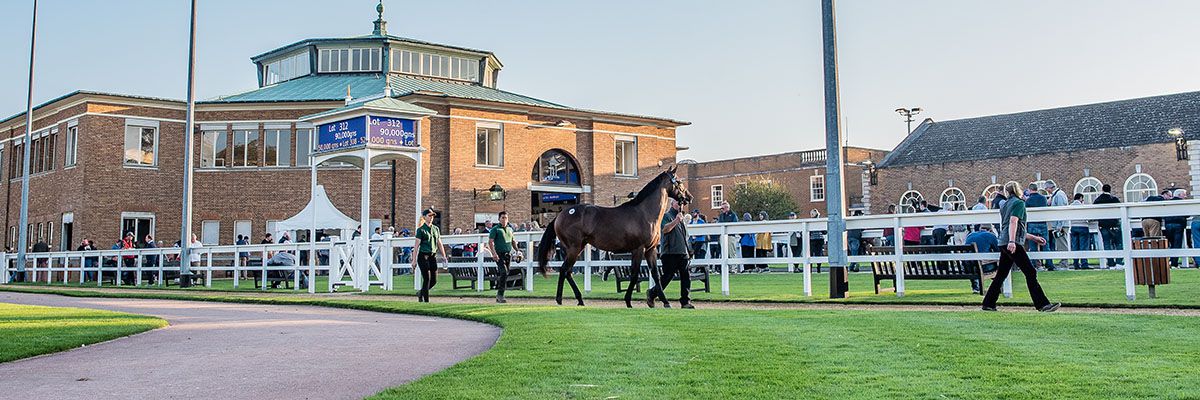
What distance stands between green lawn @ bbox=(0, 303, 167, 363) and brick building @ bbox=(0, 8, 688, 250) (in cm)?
2405

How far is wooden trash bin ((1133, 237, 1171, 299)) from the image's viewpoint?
13.3 meters

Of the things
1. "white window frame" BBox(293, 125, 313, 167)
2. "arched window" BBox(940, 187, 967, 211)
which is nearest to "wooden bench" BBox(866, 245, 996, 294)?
"white window frame" BBox(293, 125, 313, 167)

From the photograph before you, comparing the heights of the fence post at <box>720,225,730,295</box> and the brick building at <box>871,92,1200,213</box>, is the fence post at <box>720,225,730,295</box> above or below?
below

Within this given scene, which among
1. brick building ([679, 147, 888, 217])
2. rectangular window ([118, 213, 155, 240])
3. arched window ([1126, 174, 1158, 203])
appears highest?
brick building ([679, 147, 888, 217])

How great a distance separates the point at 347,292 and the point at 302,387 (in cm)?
1570

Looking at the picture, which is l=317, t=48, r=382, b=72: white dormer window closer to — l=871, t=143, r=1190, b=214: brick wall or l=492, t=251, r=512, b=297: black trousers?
l=871, t=143, r=1190, b=214: brick wall

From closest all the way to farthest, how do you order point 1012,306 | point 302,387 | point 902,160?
point 302,387 < point 1012,306 < point 902,160

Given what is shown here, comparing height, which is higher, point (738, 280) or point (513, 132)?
point (513, 132)

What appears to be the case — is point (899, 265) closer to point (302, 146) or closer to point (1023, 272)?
point (1023, 272)

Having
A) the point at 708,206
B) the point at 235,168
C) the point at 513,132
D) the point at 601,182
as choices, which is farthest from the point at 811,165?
the point at 235,168

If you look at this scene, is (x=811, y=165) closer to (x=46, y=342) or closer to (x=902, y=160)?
(x=902, y=160)

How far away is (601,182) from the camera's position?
48125 millimetres

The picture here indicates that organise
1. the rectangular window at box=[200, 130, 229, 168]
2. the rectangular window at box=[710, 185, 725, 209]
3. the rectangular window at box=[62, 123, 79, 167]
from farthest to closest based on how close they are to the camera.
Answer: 1. the rectangular window at box=[710, 185, 725, 209]
2. the rectangular window at box=[200, 130, 229, 168]
3. the rectangular window at box=[62, 123, 79, 167]

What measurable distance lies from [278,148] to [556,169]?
40.1 feet
